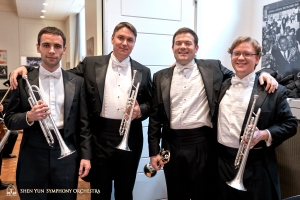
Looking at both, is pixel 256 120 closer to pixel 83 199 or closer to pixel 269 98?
pixel 269 98

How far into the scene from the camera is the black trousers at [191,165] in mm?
1994

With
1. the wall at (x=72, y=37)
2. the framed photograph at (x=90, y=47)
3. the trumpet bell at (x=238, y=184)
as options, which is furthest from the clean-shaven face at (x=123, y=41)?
the wall at (x=72, y=37)

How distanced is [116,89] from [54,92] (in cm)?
50

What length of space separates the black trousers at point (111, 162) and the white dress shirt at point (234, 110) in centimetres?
71

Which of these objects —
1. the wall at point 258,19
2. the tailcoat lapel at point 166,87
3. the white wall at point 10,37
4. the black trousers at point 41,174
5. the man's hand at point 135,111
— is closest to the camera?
the black trousers at point 41,174

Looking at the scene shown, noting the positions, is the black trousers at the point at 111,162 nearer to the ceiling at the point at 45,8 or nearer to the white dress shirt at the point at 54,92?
the white dress shirt at the point at 54,92

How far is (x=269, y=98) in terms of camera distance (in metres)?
1.77

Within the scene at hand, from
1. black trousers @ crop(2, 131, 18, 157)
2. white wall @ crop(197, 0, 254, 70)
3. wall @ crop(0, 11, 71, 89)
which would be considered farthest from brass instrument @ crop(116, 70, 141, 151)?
wall @ crop(0, 11, 71, 89)

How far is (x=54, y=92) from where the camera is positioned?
1786 millimetres

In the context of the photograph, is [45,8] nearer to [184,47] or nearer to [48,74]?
[48,74]

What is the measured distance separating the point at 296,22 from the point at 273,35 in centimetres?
33

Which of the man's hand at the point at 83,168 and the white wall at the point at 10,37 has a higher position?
the white wall at the point at 10,37

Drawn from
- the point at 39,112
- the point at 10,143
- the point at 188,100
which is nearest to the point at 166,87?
the point at 188,100

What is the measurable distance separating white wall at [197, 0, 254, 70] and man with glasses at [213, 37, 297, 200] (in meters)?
1.50
